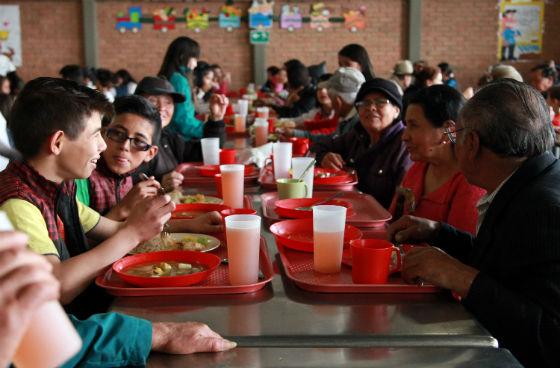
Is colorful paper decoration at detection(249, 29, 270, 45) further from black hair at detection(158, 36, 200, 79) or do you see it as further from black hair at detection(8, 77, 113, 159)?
black hair at detection(8, 77, 113, 159)

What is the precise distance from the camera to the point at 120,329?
3.91 ft

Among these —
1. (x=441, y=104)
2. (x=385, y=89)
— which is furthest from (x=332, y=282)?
(x=385, y=89)

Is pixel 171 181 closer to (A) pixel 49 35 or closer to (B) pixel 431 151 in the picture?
(B) pixel 431 151

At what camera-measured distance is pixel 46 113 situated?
1727mm

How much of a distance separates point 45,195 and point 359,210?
116 centimetres

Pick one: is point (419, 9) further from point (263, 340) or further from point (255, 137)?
point (263, 340)

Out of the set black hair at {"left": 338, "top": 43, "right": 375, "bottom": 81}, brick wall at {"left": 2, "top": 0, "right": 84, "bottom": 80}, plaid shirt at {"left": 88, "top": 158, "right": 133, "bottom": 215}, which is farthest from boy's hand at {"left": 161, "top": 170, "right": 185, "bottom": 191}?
brick wall at {"left": 2, "top": 0, "right": 84, "bottom": 80}

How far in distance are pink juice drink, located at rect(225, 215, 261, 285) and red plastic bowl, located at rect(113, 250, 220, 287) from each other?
0.07 meters

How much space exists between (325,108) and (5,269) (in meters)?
4.83

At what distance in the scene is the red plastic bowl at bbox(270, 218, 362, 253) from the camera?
178cm

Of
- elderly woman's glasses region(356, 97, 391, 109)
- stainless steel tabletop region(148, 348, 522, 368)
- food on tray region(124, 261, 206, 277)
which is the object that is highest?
elderly woman's glasses region(356, 97, 391, 109)

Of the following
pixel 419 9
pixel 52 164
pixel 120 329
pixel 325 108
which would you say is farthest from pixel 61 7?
pixel 120 329

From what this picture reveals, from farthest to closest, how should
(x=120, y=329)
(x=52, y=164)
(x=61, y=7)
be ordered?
(x=61, y=7) → (x=52, y=164) → (x=120, y=329)

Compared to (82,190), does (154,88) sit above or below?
above
